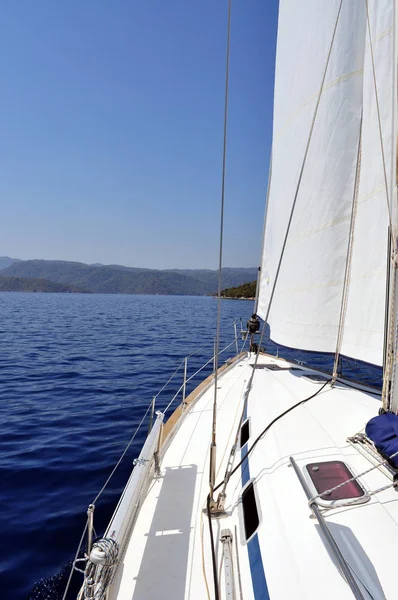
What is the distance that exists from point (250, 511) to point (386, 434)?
1.10 metres

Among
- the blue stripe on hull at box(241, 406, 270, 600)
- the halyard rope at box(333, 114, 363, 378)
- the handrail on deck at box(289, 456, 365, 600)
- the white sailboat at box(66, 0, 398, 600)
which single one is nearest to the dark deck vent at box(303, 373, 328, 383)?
the white sailboat at box(66, 0, 398, 600)

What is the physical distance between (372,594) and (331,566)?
0.25 meters

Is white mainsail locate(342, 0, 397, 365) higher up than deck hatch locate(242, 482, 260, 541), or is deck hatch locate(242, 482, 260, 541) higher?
white mainsail locate(342, 0, 397, 365)

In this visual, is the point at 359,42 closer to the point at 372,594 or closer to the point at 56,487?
the point at 372,594

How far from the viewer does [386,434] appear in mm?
2531

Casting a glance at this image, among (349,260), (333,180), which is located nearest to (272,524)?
(349,260)

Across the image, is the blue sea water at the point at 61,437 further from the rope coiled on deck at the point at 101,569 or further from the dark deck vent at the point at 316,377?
the rope coiled on deck at the point at 101,569

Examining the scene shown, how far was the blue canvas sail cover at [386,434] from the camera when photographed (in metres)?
2.43

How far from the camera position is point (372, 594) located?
158 centimetres

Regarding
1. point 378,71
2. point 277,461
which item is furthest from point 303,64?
point 277,461

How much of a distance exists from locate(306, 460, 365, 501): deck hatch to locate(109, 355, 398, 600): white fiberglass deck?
8cm

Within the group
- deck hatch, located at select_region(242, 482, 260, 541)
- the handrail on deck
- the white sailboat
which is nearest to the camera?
the handrail on deck

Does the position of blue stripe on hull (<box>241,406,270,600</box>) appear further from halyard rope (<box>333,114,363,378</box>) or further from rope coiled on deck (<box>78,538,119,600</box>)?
halyard rope (<box>333,114,363,378</box>)

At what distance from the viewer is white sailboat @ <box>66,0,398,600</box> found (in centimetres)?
200
